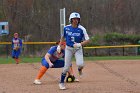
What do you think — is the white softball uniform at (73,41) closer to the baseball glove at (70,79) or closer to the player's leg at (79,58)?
the player's leg at (79,58)

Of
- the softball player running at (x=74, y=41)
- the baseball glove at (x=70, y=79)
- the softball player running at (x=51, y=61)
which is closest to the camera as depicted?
the softball player running at (x=74, y=41)

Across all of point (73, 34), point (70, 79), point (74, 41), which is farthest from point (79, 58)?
point (70, 79)

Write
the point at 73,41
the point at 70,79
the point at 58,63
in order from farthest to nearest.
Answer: the point at 58,63 < the point at 70,79 < the point at 73,41

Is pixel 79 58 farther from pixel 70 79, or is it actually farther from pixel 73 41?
pixel 70 79

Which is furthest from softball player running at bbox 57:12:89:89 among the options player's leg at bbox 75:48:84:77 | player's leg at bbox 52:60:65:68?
player's leg at bbox 52:60:65:68

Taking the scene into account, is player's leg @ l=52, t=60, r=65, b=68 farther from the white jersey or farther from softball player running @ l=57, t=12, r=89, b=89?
the white jersey

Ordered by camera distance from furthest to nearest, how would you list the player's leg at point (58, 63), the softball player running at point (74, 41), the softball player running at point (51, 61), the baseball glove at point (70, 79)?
the player's leg at point (58, 63) → the baseball glove at point (70, 79) → the softball player running at point (51, 61) → the softball player running at point (74, 41)

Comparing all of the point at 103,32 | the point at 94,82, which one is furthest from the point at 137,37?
the point at 94,82

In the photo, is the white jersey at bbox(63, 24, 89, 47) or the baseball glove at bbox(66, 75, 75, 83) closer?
the white jersey at bbox(63, 24, 89, 47)

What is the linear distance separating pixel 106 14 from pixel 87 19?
2.50 m

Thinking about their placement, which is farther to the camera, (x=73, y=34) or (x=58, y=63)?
(x=58, y=63)

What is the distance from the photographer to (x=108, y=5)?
51.2 meters

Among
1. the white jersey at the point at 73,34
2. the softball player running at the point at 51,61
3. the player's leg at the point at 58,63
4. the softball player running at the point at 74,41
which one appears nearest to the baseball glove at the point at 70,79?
the softball player running at the point at 51,61

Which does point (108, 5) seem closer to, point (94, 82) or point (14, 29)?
point (14, 29)
